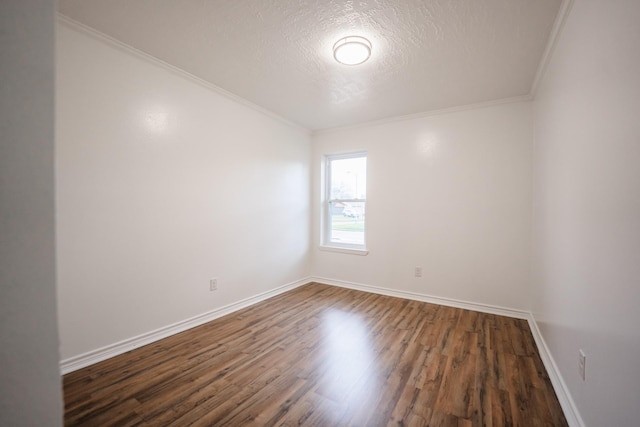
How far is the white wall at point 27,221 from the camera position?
464 millimetres

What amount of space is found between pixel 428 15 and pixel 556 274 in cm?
210

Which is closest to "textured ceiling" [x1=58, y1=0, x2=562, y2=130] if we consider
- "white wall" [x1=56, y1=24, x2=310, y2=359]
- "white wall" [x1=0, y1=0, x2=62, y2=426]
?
"white wall" [x1=56, y1=24, x2=310, y2=359]

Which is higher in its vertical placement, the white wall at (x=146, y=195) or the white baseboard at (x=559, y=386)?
the white wall at (x=146, y=195)

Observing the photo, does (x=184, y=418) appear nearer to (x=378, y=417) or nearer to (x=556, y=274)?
(x=378, y=417)

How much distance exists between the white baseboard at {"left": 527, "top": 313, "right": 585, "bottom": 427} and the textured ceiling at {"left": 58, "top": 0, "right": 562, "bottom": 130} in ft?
8.10

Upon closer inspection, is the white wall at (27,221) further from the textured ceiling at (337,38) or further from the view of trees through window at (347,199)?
the view of trees through window at (347,199)

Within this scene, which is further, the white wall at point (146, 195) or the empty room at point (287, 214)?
the white wall at point (146, 195)

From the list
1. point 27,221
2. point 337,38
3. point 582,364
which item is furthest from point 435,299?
point 27,221

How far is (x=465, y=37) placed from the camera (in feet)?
6.65

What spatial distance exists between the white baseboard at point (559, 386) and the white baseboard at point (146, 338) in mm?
2992

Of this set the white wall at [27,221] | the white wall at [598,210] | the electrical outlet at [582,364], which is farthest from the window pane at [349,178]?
the white wall at [27,221]

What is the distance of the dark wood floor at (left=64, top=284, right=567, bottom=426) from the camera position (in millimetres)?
1556

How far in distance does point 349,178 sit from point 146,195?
2932mm

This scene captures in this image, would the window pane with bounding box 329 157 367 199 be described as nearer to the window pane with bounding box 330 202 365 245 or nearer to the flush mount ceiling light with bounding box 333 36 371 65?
the window pane with bounding box 330 202 365 245
